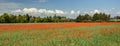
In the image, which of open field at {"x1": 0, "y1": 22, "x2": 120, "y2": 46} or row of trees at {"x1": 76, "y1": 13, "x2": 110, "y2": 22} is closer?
open field at {"x1": 0, "y1": 22, "x2": 120, "y2": 46}

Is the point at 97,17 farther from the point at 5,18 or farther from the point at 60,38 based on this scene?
the point at 60,38

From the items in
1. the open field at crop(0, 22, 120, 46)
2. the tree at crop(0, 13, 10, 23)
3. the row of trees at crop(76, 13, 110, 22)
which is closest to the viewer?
the open field at crop(0, 22, 120, 46)

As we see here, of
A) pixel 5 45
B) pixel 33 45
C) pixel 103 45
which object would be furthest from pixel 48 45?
pixel 103 45

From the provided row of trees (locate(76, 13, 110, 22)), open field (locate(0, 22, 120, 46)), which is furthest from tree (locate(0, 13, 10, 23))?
open field (locate(0, 22, 120, 46))

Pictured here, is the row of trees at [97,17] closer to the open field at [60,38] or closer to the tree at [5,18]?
the tree at [5,18]

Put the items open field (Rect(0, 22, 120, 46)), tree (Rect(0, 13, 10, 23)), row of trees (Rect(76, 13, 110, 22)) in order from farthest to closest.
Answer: row of trees (Rect(76, 13, 110, 22)), tree (Rect(0, 13, 10, 23)), open field (Rect(0, 22, 120, 46))

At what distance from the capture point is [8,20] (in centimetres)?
10288

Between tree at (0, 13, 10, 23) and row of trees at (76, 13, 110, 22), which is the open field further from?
row of trees at (76, 13, 110, 22)

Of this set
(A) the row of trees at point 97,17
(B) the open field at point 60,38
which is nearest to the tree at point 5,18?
(A) the row of trees at point 97,17

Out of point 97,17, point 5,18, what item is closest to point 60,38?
point 5,18

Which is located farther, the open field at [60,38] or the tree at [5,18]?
the tree at [5,18]

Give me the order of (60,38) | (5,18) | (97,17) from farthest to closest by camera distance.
A: (97,17) → (5,18) → (60,38)

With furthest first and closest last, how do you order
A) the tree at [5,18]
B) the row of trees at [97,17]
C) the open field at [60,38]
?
the row of trees at [97,17], the tree at [5,18], the open field at [60,38]

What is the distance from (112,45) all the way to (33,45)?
4.11m
